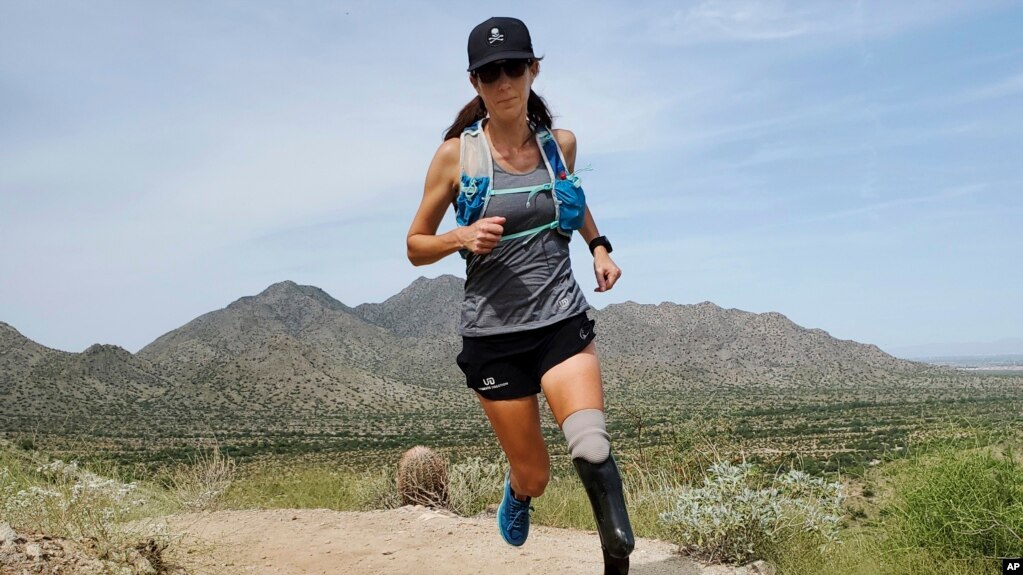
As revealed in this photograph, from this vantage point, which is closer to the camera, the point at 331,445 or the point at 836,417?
the point at 331,445

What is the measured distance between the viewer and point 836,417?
5203 centimetres

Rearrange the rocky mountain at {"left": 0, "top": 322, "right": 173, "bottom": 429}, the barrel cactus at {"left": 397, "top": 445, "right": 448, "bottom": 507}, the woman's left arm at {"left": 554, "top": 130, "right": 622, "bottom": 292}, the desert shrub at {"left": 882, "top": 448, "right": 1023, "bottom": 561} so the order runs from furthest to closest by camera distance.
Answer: the rocky mountain at {"left": 0, "top": 322, "right": 173, "bottom": 429} < the barrel cactus at {"left": 397, "top": 445, "right": 448, "bottom": 507} < the desert shrub at {"left": 882, "top": 448, "right": 1023, "bottom": 561} < the woman's left arm at {"left": 554, "top": 130, "right": 622, "bottom": 292}

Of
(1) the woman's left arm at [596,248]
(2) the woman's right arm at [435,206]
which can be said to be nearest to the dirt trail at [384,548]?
(1) the woman's left arm at [596,248]

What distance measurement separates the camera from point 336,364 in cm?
7956

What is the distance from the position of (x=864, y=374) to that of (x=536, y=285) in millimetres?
96005

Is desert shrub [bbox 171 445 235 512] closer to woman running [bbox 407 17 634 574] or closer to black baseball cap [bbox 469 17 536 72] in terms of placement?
woman running [bbox 407 17 634 574]

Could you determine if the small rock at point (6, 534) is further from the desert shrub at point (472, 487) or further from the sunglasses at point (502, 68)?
the desert shrub at point (472, 487)

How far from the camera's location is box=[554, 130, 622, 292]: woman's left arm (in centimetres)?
431

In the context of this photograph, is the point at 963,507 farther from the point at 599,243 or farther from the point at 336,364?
the point at 336,364

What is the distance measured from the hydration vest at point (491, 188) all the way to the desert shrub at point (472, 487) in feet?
21.3

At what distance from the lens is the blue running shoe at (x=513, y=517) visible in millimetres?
4781

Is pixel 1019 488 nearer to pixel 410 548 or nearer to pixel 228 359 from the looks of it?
pixel 410 548

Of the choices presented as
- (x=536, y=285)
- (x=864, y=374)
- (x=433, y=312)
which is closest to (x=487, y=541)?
(x=536, y=285)

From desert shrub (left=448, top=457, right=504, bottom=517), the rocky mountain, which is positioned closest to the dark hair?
desert shrub (left=448, top=457, right=504, bottom=517)
